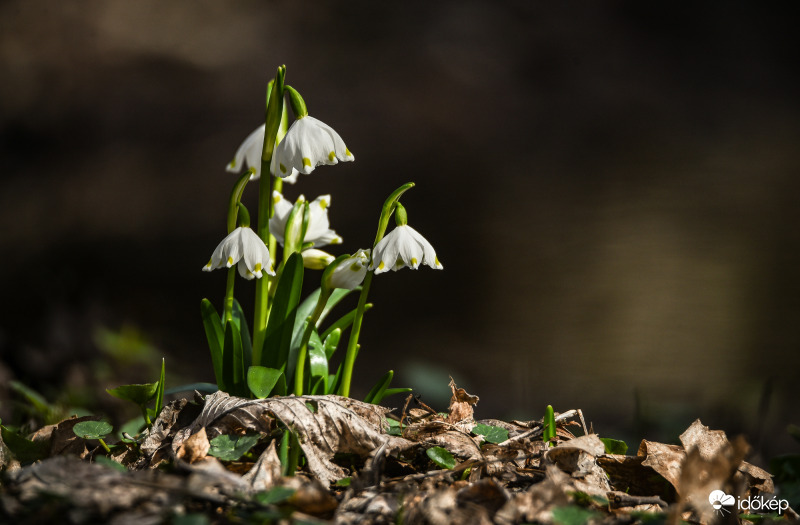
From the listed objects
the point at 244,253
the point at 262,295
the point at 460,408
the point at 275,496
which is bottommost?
the point at 460,408

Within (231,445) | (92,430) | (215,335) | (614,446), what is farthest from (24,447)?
(614,446)

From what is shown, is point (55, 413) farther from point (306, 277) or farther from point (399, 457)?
point (306, 277)

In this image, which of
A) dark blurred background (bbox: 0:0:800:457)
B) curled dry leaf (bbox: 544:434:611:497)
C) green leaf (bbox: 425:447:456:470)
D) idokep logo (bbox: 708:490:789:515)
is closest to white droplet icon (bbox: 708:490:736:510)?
idokep logo (bbox: 708:490:789:515)

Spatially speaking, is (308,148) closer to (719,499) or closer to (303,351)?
(303,351)

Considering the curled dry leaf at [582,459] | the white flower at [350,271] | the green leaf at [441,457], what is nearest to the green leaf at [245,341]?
the white flower at [350,271]

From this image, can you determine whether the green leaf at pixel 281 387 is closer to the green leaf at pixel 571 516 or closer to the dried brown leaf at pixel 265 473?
the dried brown leaf at pixel 265 473

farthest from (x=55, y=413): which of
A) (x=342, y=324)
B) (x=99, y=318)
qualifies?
(x=99, y=318)
